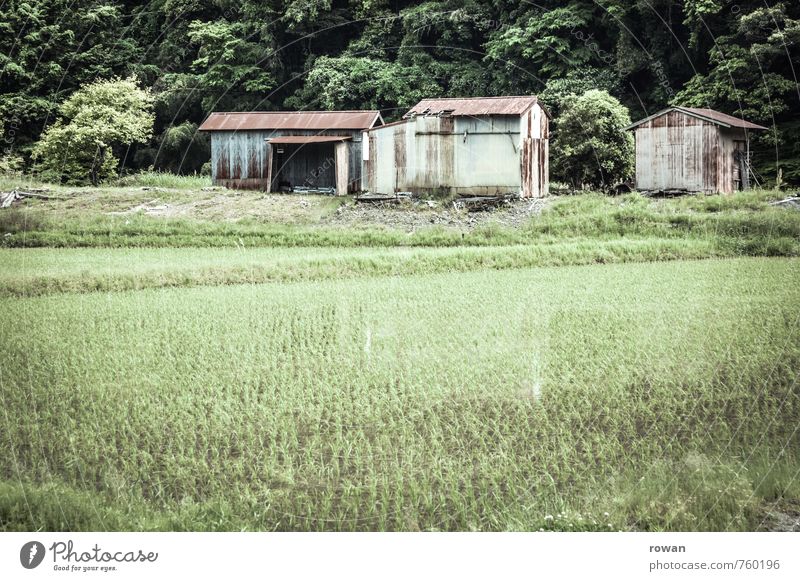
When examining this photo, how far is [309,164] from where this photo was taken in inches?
198

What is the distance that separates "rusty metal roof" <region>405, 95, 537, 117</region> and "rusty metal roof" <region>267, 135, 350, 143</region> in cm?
48

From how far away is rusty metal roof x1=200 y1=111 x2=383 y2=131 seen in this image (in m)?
4.78

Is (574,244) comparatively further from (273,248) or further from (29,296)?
(29,296)

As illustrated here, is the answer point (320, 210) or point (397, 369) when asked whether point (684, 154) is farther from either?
point (397, 369)

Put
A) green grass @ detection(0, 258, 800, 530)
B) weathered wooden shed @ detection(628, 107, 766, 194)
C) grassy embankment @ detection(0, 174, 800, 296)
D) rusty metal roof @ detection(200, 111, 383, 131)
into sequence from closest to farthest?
1. green grass @ detection(0, 258, 800, 530)
2. rusty metal roof @ detection(200, 111, 383, 131)
3. grassy embankment @ detection(0, 174, 800, 296)
4. weathered wooden shed @ detection(628, 107, 766, 194)

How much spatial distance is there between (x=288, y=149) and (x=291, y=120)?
0.19 meters

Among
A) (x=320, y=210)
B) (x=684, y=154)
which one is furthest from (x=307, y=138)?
(x=684, y=154)

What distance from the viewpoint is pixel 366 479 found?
9.86 feet

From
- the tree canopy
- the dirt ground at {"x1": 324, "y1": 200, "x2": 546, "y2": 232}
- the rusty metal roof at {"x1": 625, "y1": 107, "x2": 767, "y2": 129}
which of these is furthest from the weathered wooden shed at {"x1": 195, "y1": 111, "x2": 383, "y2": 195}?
the rusty metal roof at {"x1": 625, "y1": 107, "x2": 767, "y2": 129}

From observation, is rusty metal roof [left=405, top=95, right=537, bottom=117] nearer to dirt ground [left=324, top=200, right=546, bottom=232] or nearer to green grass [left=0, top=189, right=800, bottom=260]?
dirt ground [left=324, top=200, right=546, bottom=232]

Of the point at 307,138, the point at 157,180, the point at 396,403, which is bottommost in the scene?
the point at 396,403

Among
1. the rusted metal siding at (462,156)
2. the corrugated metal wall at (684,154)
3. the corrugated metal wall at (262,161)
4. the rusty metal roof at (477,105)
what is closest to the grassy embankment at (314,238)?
the corrugated metal wall at (262,161)

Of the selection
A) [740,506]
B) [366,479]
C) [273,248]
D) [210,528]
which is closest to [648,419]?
[740,506]

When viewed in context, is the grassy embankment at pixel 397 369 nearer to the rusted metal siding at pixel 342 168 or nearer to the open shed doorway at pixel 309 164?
the open shed doorway at pixel 309 164
